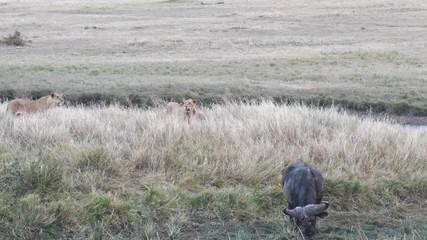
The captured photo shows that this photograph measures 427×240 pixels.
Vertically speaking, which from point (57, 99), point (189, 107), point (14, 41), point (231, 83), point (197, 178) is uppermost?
point (197, 178)

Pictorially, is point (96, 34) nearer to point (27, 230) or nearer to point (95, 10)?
point (95, 10)

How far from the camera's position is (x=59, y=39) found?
4178cm

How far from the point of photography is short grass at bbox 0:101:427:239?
25.2ft

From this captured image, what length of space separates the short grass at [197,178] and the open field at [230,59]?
7.90m

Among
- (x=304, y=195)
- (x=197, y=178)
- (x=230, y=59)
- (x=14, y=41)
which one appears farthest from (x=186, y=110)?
(x=14, y=41)

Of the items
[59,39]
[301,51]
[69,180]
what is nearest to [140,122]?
[69,180]

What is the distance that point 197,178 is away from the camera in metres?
9.24

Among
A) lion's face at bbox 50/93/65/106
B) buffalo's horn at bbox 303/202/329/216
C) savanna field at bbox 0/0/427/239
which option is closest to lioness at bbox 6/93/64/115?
lion's face at bbox 50/93/65/106

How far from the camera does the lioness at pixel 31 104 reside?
16.1 m

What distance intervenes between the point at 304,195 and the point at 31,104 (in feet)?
35.9

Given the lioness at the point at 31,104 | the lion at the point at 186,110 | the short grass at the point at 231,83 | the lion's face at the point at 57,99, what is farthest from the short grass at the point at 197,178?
the short grass at the point at 231,83

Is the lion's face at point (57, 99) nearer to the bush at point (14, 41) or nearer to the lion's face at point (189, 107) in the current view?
the lion's face at point (189, 107)

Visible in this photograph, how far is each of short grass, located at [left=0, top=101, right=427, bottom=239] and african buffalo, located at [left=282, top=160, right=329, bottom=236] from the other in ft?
0.80

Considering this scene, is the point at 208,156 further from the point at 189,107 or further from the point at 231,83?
the point at 231,83
